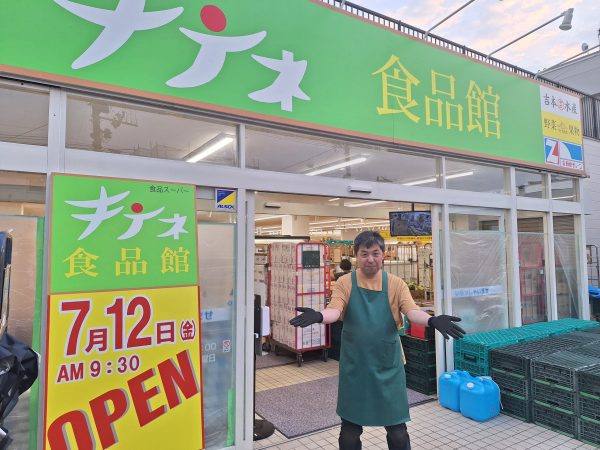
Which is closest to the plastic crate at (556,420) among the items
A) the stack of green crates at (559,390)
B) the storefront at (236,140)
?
the stack of green crates at (559,390)

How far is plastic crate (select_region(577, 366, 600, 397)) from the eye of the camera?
3258 mm

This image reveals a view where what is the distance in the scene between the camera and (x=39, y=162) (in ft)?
8.00

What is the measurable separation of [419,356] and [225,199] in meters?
2.90

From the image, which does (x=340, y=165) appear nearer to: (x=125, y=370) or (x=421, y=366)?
(x=421, y=366)

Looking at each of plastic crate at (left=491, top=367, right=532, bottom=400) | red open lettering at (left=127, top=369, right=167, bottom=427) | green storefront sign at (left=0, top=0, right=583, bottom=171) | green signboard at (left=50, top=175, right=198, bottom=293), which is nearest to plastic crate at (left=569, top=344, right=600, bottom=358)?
plastic crate at (left=491, top=367, right=532, bottom=400)

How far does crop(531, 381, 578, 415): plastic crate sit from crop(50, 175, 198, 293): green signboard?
3276 mm

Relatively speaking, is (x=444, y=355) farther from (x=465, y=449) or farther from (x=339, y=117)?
(x=339, y=117)

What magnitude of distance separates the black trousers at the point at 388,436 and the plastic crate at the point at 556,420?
206cm

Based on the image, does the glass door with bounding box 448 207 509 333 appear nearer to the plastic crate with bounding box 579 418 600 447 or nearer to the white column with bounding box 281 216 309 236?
the plastic crate with bounding box 579 418 600 447

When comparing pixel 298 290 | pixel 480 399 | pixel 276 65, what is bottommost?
pixel 480 399

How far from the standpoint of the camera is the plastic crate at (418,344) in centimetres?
437

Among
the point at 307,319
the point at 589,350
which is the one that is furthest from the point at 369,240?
the point at 589,350

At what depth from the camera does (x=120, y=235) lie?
260 centimetres

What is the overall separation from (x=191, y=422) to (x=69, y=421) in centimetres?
75
